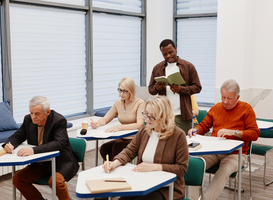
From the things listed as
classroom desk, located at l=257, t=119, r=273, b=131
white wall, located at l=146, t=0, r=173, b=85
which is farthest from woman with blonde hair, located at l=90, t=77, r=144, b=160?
white wall, located at l=146, t=0, r=173, b=85

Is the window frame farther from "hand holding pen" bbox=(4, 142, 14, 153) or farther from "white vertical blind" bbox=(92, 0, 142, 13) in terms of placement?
"hand holding pen" bbox=(4, 142, 14, 153)

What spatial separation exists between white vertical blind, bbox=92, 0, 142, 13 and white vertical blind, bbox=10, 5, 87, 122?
0.48 m

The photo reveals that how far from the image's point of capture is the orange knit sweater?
3338mm

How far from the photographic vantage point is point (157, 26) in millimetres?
7156

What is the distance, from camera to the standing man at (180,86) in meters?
3.79

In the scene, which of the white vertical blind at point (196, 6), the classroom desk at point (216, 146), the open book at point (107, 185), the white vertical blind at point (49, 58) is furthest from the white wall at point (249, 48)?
the open book at point (107, 185)

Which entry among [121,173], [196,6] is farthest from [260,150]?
[196,6]

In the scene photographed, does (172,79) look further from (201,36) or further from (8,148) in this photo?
(201,36)

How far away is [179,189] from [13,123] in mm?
3252

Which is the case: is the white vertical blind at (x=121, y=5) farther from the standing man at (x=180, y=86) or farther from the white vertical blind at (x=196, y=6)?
the standing man at (x=180, y=86)

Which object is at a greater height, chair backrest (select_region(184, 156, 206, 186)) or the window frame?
the window frame

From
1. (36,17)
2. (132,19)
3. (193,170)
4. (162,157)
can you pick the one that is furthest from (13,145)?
(132,19)

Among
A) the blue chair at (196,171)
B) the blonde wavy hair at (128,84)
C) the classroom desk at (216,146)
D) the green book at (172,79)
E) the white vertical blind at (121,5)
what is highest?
the white vertical blind at (121,5)

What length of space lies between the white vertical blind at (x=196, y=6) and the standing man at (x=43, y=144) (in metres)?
4.85
